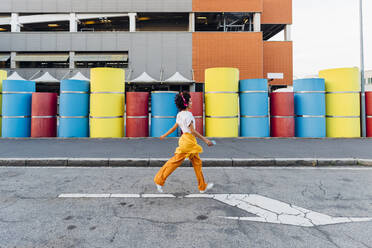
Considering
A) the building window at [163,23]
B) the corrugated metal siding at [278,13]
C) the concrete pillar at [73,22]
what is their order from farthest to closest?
the corrugated metal siding at [278,13], the building window at [163,23], the concrete pillar at [73,22]

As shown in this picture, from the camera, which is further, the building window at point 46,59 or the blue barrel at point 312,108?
the building window at point 46,59

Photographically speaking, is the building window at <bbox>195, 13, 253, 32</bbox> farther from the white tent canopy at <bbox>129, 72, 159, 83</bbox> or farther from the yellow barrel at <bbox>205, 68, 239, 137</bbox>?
the yellow barrel at <bbox>205, 68, 239, 137</bbox>

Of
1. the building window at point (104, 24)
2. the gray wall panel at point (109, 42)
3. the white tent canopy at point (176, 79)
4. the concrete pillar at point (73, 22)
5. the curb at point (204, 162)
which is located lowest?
the curb at point (204, 162)

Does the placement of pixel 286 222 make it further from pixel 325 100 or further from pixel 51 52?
pixel 51 52

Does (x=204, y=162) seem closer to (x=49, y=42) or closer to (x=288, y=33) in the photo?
(x=49, y=42)

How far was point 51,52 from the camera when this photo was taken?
29.6 m

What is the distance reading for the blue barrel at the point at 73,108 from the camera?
9.38 metres

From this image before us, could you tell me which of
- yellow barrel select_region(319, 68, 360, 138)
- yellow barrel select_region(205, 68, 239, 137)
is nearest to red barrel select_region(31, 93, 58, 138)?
yellow barrel select_region(205, 68, 239, 137)

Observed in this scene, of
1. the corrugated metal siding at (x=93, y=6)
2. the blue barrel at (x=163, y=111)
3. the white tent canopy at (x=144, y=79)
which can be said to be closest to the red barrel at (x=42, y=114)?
Answer: the blue barrel at (x=163, y=111)

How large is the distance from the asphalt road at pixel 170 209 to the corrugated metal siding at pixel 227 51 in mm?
25877

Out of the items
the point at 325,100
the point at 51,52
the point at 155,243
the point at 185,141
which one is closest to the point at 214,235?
the point at 155,243

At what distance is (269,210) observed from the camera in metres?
3.17

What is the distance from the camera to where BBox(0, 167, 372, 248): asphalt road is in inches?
95.6

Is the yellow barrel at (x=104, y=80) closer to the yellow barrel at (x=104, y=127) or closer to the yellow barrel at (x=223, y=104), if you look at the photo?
the yellow barrel at (x=104, y=127)
